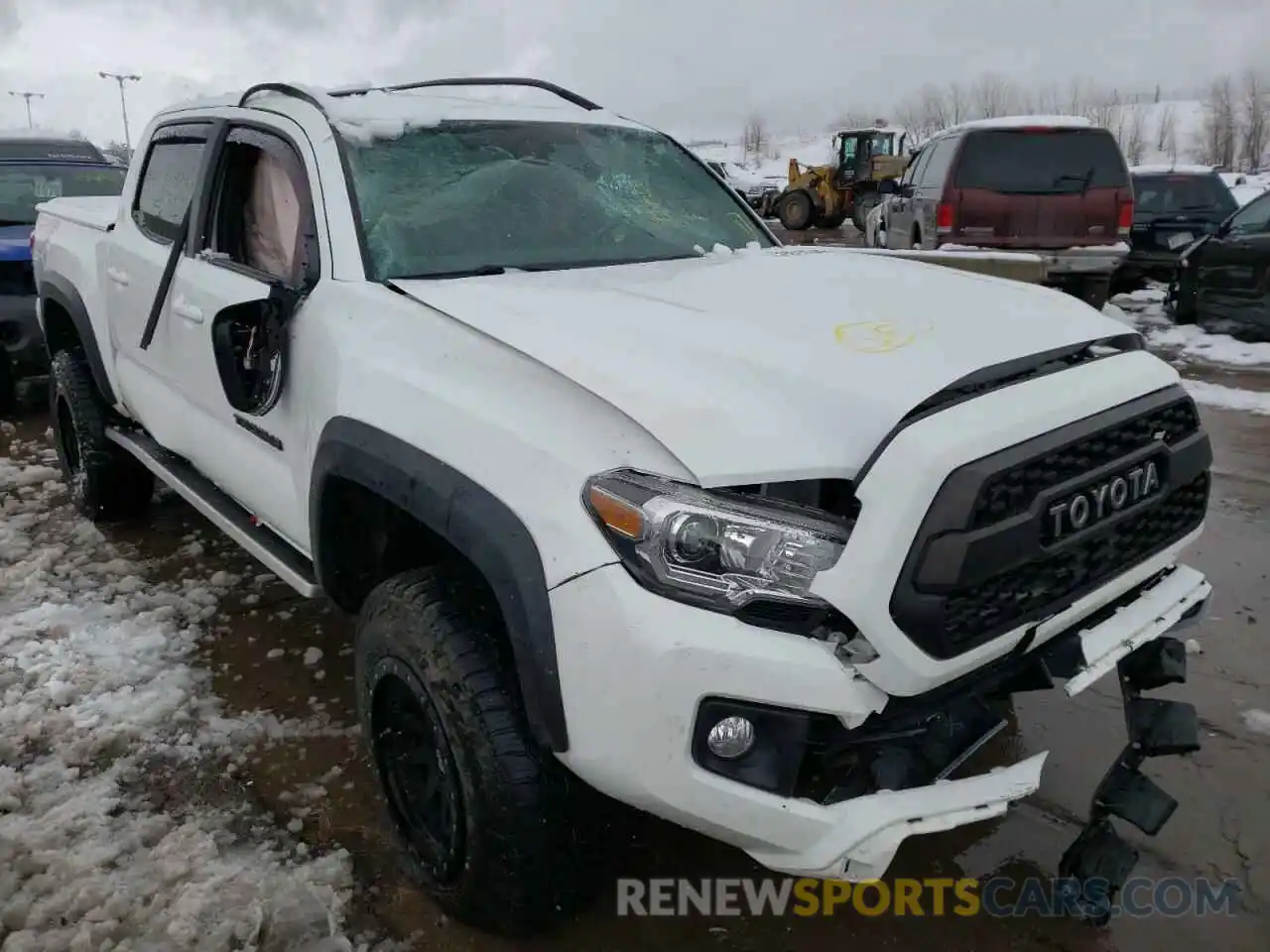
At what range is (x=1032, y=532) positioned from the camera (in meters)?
1.86

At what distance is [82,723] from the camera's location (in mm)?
3188

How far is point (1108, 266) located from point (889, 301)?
7258mm

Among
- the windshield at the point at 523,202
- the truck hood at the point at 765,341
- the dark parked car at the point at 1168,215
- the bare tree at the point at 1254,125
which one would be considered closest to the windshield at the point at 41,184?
the windshield at the point at 523,202

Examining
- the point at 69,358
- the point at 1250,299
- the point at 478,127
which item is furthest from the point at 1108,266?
the point at 69,358

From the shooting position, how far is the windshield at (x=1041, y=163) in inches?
352

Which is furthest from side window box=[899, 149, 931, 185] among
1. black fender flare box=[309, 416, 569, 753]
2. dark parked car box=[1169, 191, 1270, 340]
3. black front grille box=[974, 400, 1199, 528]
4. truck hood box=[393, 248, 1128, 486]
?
black fender flare box=[309, 416, 569, 753]

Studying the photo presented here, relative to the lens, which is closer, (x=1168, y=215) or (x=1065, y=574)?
(x=1065, y=574)

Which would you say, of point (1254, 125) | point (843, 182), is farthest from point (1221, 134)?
point (843, 182)

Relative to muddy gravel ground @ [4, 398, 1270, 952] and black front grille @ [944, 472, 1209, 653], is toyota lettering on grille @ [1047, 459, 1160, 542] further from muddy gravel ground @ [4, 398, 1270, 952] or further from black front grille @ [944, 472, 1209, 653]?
muddy gravel ground @ [4, 398, 1270, 952]

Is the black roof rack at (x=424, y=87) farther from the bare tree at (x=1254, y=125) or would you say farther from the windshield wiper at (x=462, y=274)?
the bare tree at (x=1254, y=125)

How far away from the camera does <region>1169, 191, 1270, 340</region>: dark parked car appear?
334 inches

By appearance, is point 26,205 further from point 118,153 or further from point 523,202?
point 118,153

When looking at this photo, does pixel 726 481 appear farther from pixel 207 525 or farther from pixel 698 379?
pixel 207 525

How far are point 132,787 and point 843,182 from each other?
25.0 metres
